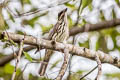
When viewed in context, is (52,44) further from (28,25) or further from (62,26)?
(28,25)

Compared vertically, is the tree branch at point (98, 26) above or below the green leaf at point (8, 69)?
above

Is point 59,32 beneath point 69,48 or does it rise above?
above

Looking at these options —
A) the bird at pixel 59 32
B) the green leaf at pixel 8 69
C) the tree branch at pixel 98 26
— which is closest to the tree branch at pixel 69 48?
the bird at pixel 59 32

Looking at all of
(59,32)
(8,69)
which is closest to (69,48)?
(59,32)

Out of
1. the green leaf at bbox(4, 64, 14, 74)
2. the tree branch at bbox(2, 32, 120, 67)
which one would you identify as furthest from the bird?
the green leaf at bbox(4, 64, 14, 74)

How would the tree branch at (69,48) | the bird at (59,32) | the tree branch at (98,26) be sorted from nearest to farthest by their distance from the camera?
the tree branch at (69,48) < the bird at (59,32) < the tree branch at (98,26)

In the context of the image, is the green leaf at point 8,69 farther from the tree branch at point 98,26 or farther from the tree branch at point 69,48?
the tree branch at point 69,48

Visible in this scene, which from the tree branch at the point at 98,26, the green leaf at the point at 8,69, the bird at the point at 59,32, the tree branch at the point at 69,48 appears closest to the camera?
the tree branch at the point at 69,48

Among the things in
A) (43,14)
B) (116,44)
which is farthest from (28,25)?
(116,44)

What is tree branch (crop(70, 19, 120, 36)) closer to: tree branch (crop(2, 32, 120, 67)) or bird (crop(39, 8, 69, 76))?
bird (crop(39, 8, 69, 76))

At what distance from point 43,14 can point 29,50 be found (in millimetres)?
711

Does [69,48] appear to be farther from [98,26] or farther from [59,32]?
[98,26]

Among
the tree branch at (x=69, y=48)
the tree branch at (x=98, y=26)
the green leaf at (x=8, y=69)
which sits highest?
the tree branch at (x=98, y=26)

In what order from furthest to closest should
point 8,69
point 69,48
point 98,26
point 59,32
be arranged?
point 98,26 → point 8,69 → point 59,32 → point 69,48
